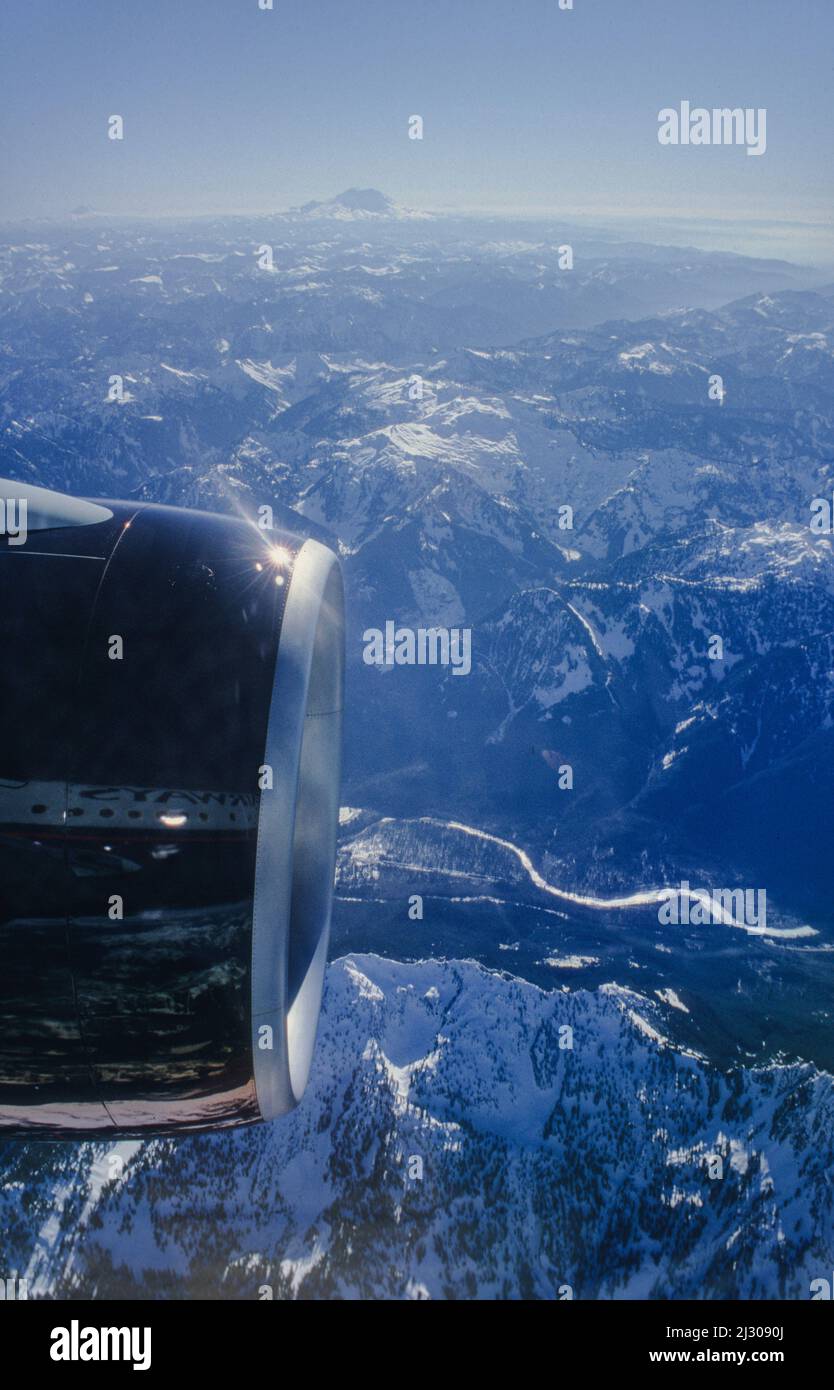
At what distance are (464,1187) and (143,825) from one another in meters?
102

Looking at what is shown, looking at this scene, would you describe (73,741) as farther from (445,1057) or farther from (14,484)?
(445,1057)

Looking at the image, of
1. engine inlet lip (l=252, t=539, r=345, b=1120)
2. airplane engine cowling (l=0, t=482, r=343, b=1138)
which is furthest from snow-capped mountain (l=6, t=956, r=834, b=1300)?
airplane engine cowling (l=0, t=482, r=343, b=1138)

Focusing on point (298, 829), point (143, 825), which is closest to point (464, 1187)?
point (298, 829)

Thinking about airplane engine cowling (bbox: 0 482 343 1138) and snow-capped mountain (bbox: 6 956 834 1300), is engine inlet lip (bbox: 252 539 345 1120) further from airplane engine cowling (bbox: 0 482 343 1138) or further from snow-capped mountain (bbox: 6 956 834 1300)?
snow-capped mountain (bbox: 6 956 834 1300)

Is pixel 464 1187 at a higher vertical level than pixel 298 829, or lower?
lower

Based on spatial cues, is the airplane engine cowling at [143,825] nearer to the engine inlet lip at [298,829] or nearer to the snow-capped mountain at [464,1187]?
the engine inlet lip at [298,829]

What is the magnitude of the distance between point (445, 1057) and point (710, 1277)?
44.2 m

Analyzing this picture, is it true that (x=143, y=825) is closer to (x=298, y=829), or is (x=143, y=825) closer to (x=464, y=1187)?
(x=298, y=829)

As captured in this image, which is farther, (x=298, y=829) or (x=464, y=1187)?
(x=464, y=1187)

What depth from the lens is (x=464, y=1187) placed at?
3664 inches

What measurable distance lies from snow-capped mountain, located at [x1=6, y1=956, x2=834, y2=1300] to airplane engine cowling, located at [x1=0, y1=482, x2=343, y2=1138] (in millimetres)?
76253

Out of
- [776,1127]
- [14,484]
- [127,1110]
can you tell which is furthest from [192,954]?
[776,1127]

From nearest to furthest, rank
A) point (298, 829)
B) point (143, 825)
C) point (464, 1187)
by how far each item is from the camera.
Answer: point (143, 825)
point (298, 829)
point (464, 1187)
